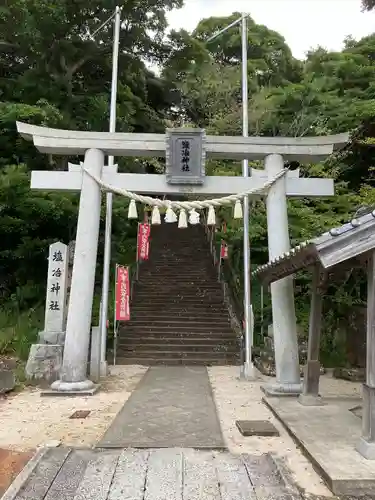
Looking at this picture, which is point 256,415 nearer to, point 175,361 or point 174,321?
point 175,361

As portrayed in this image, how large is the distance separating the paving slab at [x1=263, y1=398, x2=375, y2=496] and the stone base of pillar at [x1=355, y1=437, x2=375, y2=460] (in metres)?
0.05

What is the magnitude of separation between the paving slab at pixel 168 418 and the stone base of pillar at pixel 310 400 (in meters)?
1.47

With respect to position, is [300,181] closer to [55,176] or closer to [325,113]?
[55,176]

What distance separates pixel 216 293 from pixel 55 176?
838 cm

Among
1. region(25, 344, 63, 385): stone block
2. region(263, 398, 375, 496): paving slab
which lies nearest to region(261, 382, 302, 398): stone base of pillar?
region(263, 398, 375, 496): paving slab

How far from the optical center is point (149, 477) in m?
4.11

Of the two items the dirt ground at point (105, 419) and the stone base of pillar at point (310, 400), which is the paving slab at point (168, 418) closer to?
the dirt ground at point (105, 419)

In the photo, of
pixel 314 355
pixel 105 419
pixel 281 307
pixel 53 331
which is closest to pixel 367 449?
pixel 314 355

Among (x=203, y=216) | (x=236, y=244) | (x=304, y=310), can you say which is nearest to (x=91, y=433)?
(x=304, y=310)

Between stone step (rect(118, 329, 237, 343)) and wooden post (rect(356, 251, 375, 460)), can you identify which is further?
stone step (rect(118, 329, 237, 343))

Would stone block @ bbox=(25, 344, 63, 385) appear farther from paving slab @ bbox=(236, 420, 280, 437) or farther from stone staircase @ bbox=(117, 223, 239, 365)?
paving slab @ bbox=(236, 420, 280, 437)

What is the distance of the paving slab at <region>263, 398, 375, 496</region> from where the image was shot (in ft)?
13.1

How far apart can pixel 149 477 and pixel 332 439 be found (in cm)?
237

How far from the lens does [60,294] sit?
30.7ft
